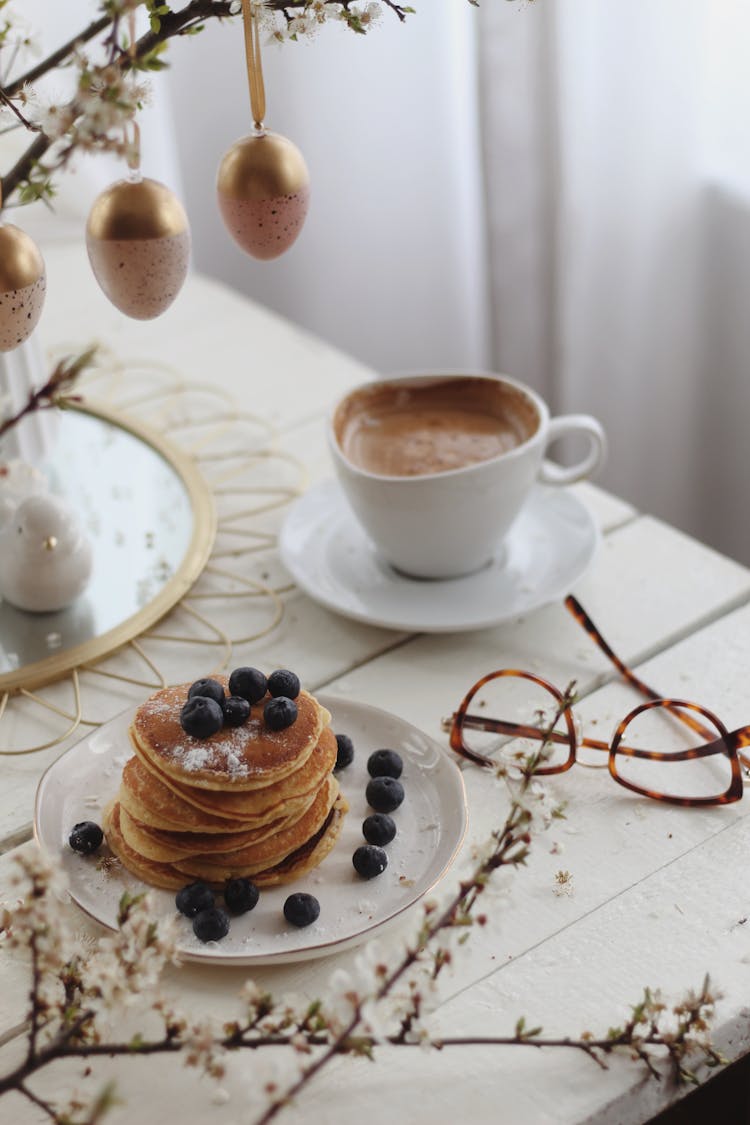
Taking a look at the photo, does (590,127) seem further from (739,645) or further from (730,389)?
(739,645)

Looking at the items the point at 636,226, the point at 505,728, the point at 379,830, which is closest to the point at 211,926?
the point at 379,830

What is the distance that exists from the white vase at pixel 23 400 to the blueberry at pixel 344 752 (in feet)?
1.50

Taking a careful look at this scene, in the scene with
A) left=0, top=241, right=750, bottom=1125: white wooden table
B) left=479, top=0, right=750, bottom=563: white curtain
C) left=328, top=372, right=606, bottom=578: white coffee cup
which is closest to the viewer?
left=0, top=241, right=750, bottom=1125: white wooden table

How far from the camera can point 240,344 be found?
1464 mm

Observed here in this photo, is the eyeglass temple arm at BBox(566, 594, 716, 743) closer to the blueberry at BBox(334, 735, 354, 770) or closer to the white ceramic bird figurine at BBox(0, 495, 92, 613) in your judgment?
the blueberry at BBox(334, 735, 354, 770)

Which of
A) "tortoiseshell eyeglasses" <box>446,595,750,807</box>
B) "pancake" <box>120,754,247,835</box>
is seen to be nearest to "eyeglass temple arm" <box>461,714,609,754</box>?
"tortoiseshell eyeglasses" <box>446,595,750,807</box>

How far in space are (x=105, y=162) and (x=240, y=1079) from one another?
4.72 feet

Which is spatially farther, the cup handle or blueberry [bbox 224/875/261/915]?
the cup handle

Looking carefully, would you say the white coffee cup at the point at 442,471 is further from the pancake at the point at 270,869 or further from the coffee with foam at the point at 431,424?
the pancake at the point at 270,869

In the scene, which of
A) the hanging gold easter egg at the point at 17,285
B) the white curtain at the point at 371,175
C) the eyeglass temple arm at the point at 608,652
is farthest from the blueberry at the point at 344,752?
the white curtain at the point at 371,175

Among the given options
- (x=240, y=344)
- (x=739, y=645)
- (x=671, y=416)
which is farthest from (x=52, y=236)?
(x=739, y=645)

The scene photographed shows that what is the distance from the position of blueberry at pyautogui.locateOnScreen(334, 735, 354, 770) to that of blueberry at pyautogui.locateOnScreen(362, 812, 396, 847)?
0.21 ft

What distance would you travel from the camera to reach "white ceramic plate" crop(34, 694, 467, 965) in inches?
27.9

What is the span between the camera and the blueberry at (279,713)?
2.42ft
